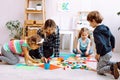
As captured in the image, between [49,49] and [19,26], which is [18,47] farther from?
[19,26]

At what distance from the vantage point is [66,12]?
15.8 feet

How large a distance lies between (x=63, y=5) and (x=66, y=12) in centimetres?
15

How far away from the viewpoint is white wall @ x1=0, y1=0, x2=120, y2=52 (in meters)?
4.66

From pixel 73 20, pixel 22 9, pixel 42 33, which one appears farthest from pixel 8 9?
pixel 42 33

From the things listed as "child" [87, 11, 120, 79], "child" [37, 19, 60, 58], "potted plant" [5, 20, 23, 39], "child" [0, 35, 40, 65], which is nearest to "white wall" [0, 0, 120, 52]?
"potted plant" [5, 20, 23, 39]

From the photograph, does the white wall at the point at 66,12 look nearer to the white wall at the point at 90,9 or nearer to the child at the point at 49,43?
the white wall at the point at 90,9

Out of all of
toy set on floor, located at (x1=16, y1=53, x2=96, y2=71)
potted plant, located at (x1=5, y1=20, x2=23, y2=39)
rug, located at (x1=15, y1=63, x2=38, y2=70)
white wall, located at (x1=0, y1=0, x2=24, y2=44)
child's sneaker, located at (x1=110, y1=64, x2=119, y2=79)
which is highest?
white wall, located at (x1=0, y1=0, x2=24, y2=44)

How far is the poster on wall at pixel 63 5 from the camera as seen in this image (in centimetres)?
478

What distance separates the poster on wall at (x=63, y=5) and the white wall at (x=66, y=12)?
2.3 inches

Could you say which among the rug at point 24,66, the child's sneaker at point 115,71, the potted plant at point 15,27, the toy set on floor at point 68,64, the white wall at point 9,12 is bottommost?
the toy set on floor at point 68,64

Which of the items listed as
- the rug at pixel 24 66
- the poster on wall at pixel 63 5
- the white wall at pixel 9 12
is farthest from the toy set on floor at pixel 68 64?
the white wall at pixel 9 12

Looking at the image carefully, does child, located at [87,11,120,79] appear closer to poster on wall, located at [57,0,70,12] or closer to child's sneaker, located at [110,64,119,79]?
child's sneaker, located at [110,64,119,79]

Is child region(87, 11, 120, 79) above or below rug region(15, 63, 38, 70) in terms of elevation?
above

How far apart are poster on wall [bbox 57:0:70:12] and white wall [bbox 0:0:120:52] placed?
0.19 ft
